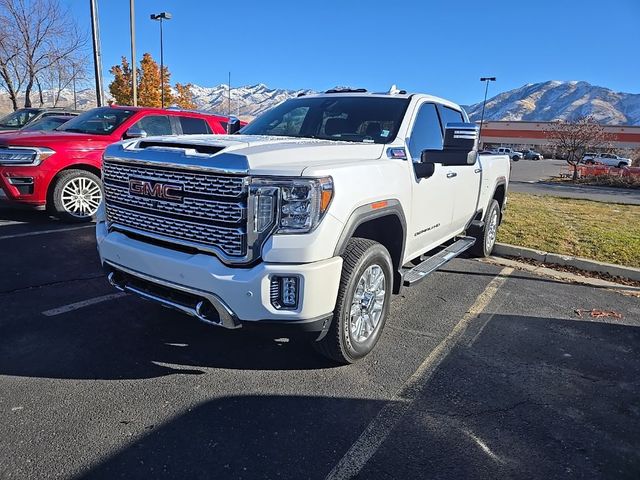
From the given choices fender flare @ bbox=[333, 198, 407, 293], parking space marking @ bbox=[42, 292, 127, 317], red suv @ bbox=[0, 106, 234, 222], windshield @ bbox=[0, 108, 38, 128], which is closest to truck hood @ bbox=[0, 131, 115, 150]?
red suv @ bbox=[0, 106, 234, 222]

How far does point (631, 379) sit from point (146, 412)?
3.36 metres

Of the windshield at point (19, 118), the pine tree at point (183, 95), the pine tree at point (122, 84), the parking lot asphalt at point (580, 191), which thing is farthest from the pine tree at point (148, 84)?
the parking lot asphalt at point (580, 191)

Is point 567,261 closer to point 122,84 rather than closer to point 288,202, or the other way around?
point 288,202

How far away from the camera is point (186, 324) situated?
13.0 feet

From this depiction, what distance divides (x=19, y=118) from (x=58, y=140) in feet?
34.8

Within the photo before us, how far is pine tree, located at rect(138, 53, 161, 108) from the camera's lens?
123 ft

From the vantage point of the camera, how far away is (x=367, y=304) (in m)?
3.44

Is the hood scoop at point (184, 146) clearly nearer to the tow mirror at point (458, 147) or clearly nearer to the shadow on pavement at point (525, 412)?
the tow mirror at point (458, 147)

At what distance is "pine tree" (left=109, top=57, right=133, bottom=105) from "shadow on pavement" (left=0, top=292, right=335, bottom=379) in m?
38.3

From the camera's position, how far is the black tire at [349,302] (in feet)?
9.98

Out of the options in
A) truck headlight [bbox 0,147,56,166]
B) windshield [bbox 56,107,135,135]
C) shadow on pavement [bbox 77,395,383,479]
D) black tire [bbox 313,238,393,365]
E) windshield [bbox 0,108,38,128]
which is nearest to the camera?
shadow on pavement [bbox 77,395,383,479]

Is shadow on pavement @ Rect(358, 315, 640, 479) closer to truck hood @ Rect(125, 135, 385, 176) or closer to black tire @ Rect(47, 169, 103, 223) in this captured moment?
truck hood @ Rect(125, 135, 385, 176)

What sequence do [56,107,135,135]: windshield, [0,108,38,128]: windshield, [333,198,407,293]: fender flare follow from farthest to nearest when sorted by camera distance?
[0,108,38,128]: windshield
[56,107,135,135]: windshield
[333,198,407,293]: fender flare

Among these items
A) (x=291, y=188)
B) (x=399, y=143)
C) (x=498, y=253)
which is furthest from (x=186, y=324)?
(x=498, y=253)
